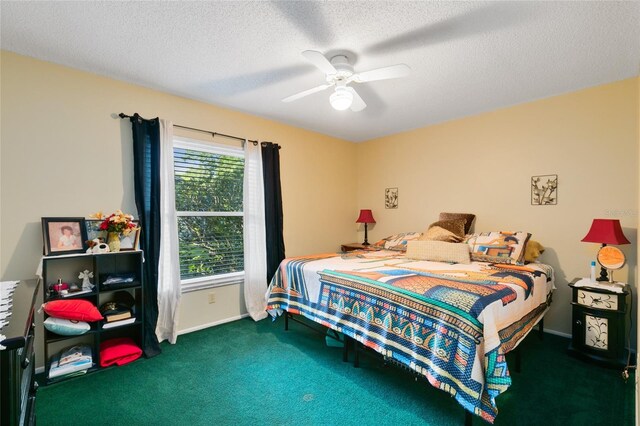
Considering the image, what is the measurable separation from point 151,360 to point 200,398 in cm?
82

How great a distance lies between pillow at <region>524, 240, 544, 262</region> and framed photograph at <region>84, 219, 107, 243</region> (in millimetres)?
3966

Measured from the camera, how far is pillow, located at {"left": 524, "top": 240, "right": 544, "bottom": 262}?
9.90ft

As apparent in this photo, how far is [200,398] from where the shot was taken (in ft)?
6.73

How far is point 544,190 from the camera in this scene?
3.18m

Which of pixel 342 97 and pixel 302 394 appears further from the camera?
pixel 342 97

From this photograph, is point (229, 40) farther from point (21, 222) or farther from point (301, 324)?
point (301, 324)

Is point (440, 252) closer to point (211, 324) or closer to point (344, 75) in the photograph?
point (344, 75)

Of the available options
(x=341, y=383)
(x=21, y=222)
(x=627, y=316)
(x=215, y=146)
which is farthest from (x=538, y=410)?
(x=21, y=222)

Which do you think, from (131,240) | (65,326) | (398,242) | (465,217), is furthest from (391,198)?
(65,326)

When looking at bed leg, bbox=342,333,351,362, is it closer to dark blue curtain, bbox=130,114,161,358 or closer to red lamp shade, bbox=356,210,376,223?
dark blue curtain, bbox=130,114,161,358

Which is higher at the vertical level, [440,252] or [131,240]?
[131,240]

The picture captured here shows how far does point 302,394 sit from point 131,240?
1.99 meters

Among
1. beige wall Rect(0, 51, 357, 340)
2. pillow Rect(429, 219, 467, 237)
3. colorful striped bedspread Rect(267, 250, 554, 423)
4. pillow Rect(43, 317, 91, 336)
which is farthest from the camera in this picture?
pillow Rect(429, 219, 467, 237)

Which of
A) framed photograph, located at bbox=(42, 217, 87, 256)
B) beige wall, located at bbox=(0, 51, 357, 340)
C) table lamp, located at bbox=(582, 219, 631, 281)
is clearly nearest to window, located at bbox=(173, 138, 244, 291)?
beige wall, located at bbox=(0, 51, 357, 340)
